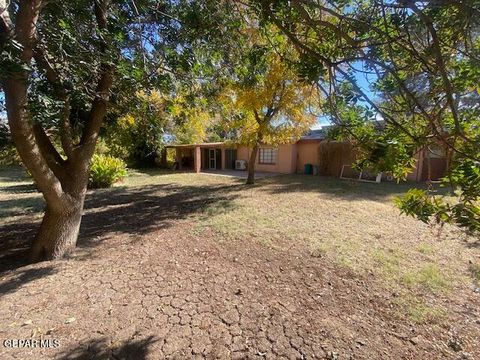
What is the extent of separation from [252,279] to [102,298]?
189 cm

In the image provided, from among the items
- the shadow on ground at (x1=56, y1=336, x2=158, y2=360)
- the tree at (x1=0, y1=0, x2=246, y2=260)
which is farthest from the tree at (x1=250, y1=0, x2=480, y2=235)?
the shadow on ground at (x1=56, y1=336, x2=158, y2=360)

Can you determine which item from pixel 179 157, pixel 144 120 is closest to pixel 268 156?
pixel 179 157

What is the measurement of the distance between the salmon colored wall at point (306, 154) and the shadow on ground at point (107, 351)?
580 inches

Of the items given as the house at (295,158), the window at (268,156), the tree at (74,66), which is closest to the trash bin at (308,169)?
the house at (295,158)

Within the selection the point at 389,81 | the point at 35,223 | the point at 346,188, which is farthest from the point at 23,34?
the point at 346,188

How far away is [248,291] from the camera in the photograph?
3256 mm

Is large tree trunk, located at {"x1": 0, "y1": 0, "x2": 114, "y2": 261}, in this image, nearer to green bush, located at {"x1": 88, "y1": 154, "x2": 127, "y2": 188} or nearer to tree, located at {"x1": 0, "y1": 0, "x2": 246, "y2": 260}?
tree, located at {"x1": 0, "y1": 0, "x2": 246, "y2": 260}

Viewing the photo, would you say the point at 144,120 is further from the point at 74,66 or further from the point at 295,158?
the point at 295,158

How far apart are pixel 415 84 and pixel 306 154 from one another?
14031mm

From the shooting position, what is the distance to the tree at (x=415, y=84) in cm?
163

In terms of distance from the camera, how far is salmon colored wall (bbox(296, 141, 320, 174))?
15922 mm

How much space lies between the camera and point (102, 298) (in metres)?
3.09

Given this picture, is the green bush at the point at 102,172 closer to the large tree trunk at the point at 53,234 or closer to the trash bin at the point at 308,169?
the large tree trunk at the point at 53,234

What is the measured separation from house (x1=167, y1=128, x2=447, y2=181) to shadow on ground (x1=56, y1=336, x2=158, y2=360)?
9.36m
